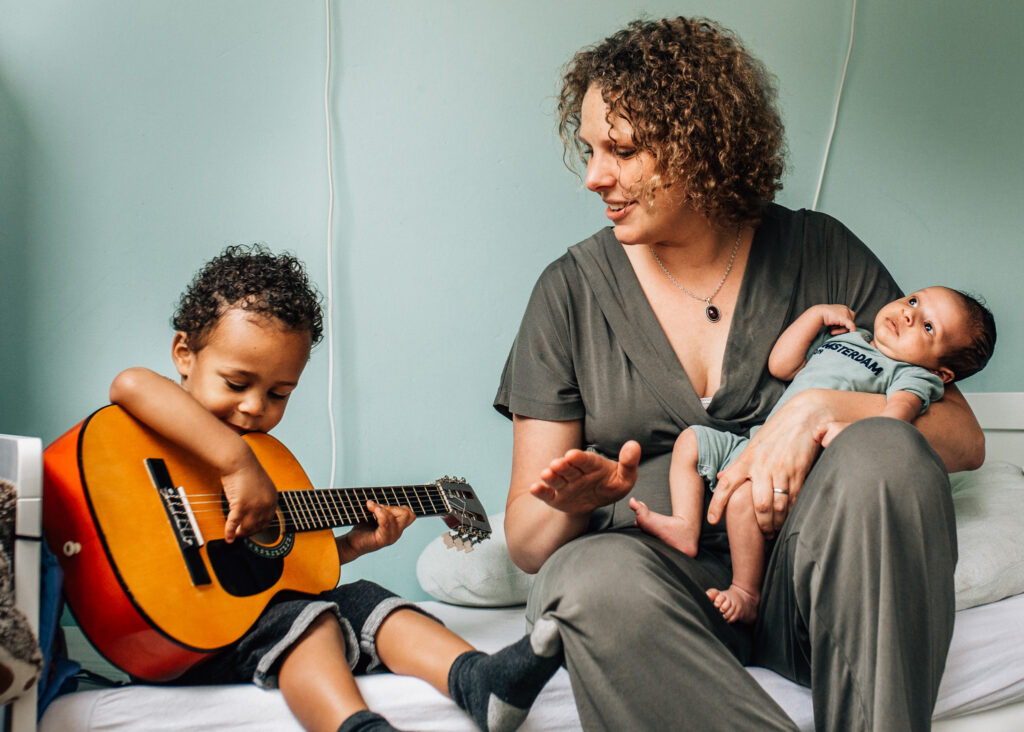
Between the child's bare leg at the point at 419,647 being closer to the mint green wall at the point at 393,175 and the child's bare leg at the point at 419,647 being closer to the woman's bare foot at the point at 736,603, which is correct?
the woman's bare foot at the point at 736,603

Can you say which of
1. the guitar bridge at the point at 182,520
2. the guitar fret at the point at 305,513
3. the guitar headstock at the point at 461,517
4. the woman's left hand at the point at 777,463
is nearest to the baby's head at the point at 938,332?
the woman's left hand at the point at 777,463

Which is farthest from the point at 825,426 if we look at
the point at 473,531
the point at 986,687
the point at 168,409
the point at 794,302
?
the point at 168,409

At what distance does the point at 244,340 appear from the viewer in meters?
1.22

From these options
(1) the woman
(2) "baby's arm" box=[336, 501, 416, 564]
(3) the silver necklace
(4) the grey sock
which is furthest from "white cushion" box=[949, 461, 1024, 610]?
(2) "baby's arm" box=[336, 501, 416, 564]

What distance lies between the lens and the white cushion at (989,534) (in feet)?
4.27

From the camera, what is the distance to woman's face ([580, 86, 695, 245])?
1.28m

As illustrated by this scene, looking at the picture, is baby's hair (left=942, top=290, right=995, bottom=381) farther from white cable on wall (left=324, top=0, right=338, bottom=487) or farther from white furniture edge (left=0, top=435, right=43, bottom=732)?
white furniture edge (left=0, top=435, right=43, bottom=732)

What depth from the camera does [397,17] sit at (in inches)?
67.2

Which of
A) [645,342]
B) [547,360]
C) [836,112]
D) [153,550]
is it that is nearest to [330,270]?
[547,360]

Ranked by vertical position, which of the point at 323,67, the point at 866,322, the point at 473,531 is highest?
the point at 323,67

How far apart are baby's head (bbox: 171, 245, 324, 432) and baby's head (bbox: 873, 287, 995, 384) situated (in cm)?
88

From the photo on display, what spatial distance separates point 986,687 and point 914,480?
0.48m

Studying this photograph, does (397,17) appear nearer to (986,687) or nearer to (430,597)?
(430,597)

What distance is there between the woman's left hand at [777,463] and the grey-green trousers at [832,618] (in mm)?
128
